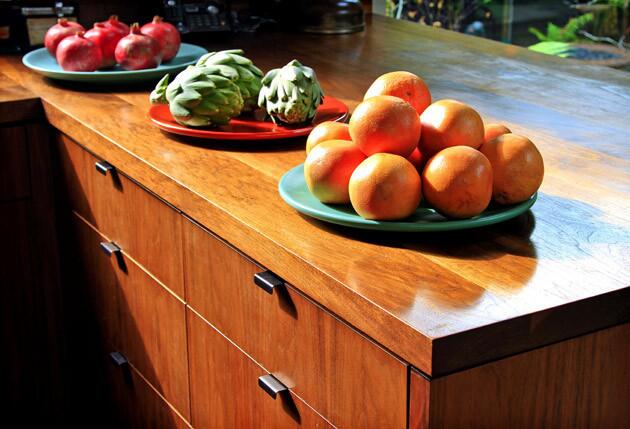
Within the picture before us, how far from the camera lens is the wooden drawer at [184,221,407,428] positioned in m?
1.00

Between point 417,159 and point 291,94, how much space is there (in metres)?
0.39

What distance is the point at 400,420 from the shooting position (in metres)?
0.97

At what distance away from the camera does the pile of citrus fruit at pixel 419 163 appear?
108 cm

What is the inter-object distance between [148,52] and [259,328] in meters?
0.87

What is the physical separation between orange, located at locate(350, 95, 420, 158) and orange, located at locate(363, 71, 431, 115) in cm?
10

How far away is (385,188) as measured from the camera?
42.3 inches

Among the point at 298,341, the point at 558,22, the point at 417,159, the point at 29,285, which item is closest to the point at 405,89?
the point at 417,159

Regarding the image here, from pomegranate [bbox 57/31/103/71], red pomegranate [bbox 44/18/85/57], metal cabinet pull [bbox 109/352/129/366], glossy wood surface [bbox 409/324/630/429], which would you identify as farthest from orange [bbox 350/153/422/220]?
red pomegranate [bbox 44/18/85/57]

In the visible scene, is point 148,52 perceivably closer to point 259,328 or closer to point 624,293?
point 259,328

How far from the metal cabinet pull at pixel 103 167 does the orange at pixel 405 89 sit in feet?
1.90

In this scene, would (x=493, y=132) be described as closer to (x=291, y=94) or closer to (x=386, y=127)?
(x=386, y=127)

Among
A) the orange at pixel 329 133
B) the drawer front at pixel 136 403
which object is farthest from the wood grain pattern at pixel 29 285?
the orange at pixel 329 133

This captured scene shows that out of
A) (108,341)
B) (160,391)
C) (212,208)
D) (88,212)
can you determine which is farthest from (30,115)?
(212,208)

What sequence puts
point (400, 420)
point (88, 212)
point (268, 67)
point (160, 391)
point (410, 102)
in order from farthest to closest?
point (268, 67)
point (88, 212)
point (160, 391)
point (410, 102)
point (400, 420)
